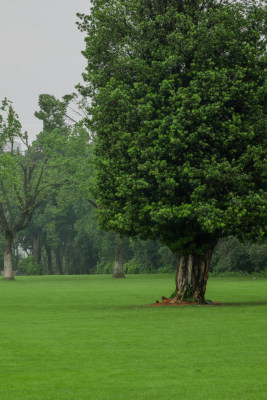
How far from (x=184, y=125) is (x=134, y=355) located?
1333cm

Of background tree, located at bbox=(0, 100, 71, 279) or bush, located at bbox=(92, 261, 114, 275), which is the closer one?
background tree, located at bbox=(0, 100, 71, 279)

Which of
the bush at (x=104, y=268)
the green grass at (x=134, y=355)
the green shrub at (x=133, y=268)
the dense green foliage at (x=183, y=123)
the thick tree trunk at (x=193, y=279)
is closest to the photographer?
the green grass at (x=134, y=355)

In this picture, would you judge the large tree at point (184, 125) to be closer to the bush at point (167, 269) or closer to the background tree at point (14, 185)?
the background tree at point (14, 185)

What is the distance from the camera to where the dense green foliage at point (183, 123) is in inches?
971

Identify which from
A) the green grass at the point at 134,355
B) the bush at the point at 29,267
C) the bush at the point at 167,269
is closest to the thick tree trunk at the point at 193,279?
the green grass at the point at 134,355

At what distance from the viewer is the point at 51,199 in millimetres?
91625

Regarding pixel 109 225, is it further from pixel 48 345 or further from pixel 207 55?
pixel 48 345

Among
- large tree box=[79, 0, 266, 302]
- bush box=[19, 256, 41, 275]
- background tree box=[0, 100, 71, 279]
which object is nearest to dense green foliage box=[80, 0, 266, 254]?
large tree box=[79, 0, 266, 302]

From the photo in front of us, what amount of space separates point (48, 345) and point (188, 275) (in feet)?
45.1

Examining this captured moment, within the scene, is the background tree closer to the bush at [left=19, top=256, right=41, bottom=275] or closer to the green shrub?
the green shrub

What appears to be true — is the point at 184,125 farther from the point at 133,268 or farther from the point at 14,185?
the point at 133,268

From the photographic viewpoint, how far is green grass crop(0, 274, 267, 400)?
977cm

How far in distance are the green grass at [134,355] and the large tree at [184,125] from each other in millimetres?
4231

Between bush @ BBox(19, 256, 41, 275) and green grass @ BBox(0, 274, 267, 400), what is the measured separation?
2608 inches
